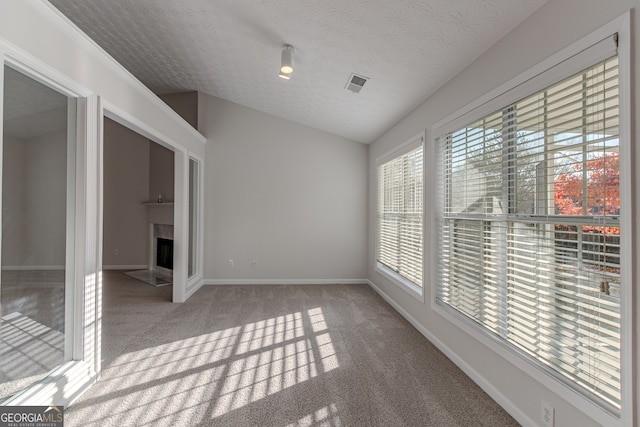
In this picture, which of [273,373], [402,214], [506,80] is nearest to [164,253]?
[273,373]

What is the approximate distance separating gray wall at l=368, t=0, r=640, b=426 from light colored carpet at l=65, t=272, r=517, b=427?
5.9 inches

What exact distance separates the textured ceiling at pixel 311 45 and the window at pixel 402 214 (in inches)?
20.6

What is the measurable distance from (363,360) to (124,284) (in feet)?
14.2

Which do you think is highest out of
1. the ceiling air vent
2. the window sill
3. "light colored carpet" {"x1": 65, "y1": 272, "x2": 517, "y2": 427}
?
the ceiling air vent

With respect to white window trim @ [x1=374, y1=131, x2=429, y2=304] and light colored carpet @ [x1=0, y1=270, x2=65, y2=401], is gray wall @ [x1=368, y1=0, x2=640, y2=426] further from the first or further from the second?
light colored carpet @ [x1=0, y1=270, x2=65, y2=401]

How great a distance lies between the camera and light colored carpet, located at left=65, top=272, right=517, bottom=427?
193cm

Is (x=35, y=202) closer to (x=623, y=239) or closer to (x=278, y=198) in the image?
(x=623, y=239)

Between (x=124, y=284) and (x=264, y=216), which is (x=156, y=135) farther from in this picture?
(x=124, y=284)

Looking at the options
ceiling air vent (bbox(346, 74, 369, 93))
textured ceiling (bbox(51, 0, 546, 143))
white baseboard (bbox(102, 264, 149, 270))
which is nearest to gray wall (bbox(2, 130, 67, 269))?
textured ceiling (bbox(51, 0, 546, 143))

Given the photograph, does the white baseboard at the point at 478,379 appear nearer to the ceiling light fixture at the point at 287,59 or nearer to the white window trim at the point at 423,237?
the white window trim at the point at 423,237

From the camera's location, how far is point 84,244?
2201 millimetres

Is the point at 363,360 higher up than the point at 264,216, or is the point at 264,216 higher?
the point at 264,216

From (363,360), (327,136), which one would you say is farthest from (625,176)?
(327,136)

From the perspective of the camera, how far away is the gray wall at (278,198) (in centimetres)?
522
